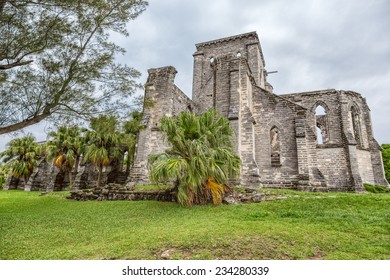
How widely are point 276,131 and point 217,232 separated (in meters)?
11.8

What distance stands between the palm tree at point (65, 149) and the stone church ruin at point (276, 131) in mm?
3549

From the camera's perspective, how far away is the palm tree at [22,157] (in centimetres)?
2786

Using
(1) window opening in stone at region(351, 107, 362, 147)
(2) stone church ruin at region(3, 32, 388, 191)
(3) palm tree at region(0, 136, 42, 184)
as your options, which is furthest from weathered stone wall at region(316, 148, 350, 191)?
(3) palm tree at region(0, 136, 42, 184)

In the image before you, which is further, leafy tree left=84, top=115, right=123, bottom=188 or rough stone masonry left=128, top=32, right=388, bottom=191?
leafy tree left=84, top=115, right=123, bottom=188

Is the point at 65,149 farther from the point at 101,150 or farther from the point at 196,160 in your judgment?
the point at 196,160

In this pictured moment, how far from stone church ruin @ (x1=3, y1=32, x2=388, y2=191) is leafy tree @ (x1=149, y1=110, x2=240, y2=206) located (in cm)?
324

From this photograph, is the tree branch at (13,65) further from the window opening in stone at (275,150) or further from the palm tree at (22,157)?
the palm tree at (22,157)

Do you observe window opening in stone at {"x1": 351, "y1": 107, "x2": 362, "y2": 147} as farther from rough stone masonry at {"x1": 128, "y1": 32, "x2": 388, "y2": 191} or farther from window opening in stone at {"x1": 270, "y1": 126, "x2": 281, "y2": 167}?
window opening in stone at {"x1": 270, "y1": 126, "x2": 281, "y2": 167}

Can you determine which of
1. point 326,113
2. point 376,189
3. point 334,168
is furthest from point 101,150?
point 376,189

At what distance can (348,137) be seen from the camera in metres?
19.3

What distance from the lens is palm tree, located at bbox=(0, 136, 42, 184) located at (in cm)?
2786

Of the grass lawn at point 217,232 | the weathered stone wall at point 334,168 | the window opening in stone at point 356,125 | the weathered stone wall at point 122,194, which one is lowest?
the grass lawn at point 217,232

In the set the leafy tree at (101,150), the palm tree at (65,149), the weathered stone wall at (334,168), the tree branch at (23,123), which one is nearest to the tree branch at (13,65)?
the tree branch at (23,123)
